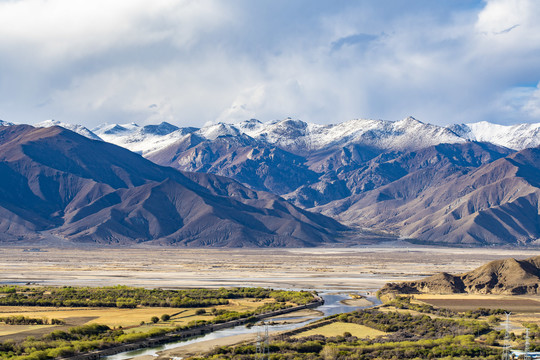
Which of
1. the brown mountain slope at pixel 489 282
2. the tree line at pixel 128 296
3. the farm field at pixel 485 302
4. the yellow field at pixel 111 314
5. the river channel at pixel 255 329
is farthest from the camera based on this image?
the brown mountain slope at pixel 489 282

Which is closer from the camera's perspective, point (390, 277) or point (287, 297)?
point (287, 297)

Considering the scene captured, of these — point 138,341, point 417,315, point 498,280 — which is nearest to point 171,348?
point 138,341

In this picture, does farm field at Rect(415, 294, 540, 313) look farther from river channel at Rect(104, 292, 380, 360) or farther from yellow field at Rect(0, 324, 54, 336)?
yellow field at Rect(0, 324, 54, 336)

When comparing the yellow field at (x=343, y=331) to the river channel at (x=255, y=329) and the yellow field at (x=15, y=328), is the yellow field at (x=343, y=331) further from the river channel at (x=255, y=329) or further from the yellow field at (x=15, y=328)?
the yellow field at (x=15, y=328)

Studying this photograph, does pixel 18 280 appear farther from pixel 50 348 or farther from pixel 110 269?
pixel 50 348

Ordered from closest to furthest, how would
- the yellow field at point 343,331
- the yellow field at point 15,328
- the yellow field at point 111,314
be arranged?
1. the yellow field at point 15,328
2. the yellow field at point 343,331
3. the yellow field at point 111,314

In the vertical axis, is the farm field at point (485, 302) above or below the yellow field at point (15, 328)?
below

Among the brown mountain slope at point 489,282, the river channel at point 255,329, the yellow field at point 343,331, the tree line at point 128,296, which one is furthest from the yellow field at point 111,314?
the brown mountain slope at point 489,282
